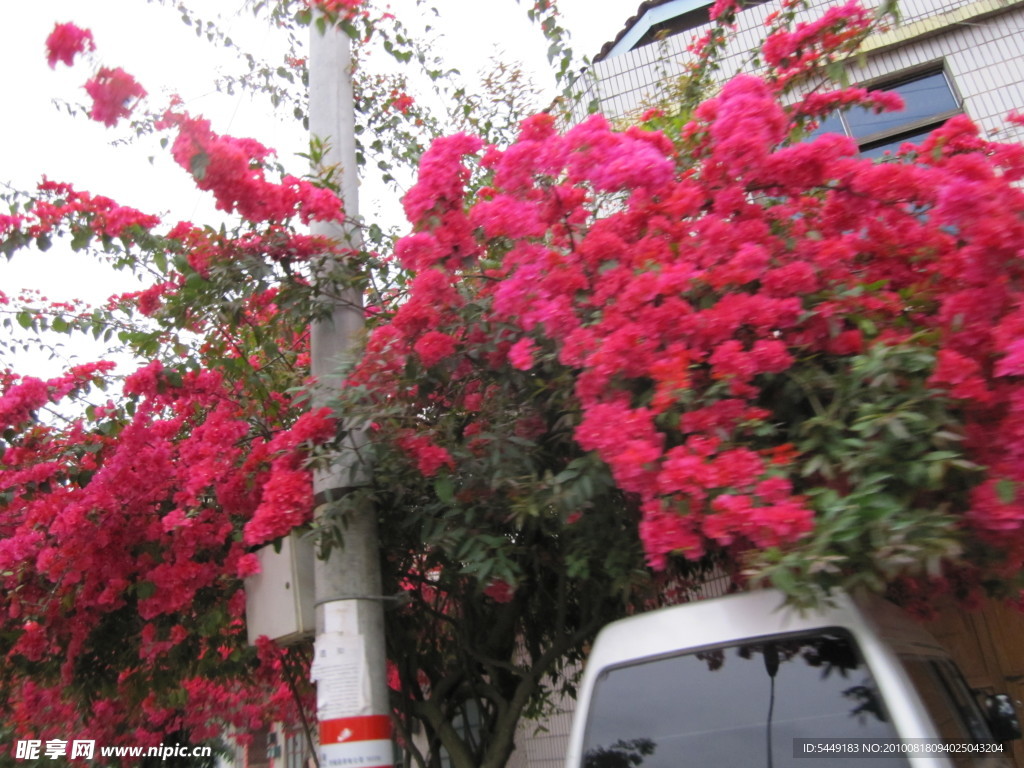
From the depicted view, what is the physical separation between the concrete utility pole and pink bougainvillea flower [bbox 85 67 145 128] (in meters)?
1.04

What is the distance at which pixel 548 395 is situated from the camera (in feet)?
13.3

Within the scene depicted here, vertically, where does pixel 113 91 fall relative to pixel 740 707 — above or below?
above

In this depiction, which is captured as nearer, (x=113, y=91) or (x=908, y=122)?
(x=113, y=91)

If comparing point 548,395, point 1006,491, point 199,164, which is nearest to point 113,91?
point 199,164

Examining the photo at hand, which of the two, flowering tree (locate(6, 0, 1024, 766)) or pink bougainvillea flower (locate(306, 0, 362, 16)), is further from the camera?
pink bougainvillea flower (locate(306, 0, 362, 16))

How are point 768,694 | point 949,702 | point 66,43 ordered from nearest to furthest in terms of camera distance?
point 768,694 → point 949,702 → point 66,43

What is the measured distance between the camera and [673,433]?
10.7 feet

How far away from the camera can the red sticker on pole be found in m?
3.41

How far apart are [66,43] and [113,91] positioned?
0.26m

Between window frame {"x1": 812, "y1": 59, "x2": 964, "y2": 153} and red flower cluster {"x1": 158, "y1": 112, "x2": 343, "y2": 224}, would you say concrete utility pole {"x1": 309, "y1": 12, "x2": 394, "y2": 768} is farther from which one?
window frame {"x1": 812, "y1": 59, "x2": 964, "y2": 153}

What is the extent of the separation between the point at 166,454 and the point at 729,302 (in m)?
3.42

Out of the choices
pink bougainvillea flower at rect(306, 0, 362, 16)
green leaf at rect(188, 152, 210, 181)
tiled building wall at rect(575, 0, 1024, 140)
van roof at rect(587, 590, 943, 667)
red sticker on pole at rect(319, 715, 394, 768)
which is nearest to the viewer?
van roof at rect(587, 590, 943, 667)

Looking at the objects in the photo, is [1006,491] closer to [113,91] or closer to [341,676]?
[341,676]

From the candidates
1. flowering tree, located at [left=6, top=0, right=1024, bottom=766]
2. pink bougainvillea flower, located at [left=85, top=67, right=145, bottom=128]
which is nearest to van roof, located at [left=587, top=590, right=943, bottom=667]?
flowering tree, located at [left=6, top=0, right=1024, bottom=766]
